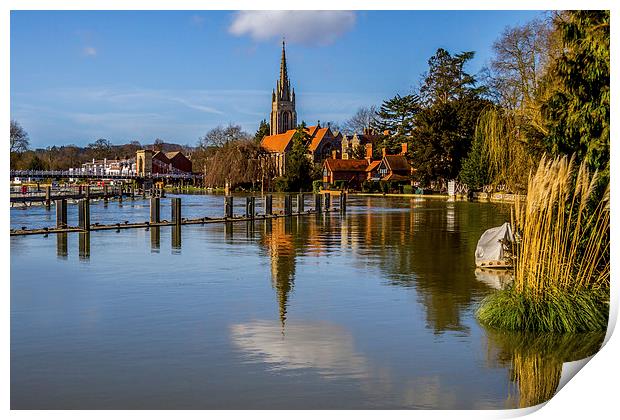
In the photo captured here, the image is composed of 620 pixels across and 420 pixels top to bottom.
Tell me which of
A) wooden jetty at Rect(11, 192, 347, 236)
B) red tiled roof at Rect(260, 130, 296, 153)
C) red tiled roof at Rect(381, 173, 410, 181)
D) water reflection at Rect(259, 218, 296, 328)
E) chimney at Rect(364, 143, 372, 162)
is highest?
red tiled roof at Rect(260, 130, 296, 153)

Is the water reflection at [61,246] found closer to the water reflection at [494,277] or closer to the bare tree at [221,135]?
the water reflection at [494,277]

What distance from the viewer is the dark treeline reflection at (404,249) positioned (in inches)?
490

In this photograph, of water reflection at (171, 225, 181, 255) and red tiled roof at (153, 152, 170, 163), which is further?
red tiled roof at (153, 152, 170, 163)

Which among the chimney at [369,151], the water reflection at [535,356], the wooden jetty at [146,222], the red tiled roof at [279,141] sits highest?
the red tiled roof at [279,141]

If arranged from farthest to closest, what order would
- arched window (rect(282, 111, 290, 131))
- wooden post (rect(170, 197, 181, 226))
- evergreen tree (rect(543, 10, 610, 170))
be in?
arched window (rect(282, 111, 290, 131)), wooden post (rect(170, 197, 181, 226)), evergreen tree (rect(543, 10, 610, 170))

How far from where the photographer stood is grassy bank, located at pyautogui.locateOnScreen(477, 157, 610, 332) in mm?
9859

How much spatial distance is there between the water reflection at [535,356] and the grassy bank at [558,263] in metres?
0.26

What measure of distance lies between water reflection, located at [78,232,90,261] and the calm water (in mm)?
267

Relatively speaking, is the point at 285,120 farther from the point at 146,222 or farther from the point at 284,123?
the point at 146,222

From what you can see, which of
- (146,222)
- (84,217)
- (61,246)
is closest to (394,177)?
(146,222)

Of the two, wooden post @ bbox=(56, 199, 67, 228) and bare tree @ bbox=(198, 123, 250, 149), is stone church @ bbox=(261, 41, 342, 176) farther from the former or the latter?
wooden post @ bbox=(56, 199, 67, 228)

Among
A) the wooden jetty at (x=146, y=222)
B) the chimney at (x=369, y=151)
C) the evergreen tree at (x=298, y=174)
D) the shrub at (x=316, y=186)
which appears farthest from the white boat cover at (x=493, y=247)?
the chimney at (x=369, y=151)

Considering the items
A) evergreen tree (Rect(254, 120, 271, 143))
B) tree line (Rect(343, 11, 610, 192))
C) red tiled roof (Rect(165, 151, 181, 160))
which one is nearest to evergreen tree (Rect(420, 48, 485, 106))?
tree line (Rect(343, 11, 610, 192))
